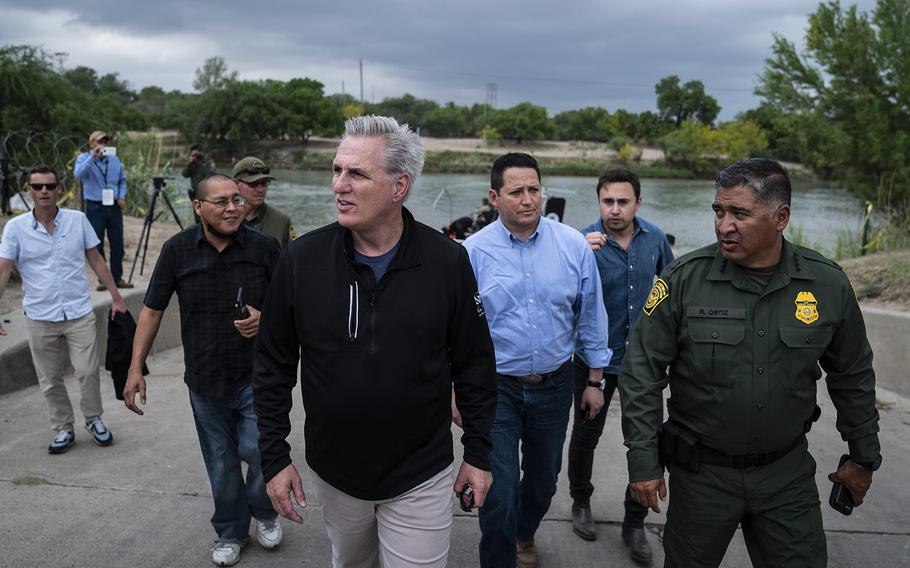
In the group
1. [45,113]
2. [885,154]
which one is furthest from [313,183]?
[885,154]

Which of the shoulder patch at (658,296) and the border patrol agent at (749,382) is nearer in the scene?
the border patrol agent at (749,382)

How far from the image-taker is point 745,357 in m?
2.33

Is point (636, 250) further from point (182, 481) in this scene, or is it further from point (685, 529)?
point (182, 481)

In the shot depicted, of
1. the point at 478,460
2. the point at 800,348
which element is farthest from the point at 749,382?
the point at 478,460

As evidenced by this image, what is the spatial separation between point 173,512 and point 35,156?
11134mm

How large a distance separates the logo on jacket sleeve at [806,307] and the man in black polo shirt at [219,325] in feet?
7.08

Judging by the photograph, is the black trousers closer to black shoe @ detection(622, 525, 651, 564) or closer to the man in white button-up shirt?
black shoe @ detection(622, 525, 651, 564)

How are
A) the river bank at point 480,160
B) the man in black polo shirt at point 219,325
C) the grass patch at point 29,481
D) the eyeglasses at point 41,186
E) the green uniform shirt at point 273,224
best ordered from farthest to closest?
the river bank at point 480,160 → the green uniform shirt at point 273,224 → the eyeglasses at point 41,186 → the grass patch at point 29,481 → the man in black polo shirt at point 219,325

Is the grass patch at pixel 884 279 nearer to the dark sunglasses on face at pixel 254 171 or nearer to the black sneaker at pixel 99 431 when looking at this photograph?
the dark sunglasses on face at pixel 254 171

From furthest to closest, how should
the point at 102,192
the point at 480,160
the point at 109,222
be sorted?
the point at 480,160 < the point at 109,222 < the point at 102,192

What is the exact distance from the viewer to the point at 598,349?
3248 mm

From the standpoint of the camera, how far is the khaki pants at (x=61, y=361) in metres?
4.61

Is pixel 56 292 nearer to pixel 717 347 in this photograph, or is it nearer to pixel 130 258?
pixel 717 347

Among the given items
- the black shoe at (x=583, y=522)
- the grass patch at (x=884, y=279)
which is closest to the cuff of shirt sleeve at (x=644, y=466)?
the black shoe at (x=583, y=522)
